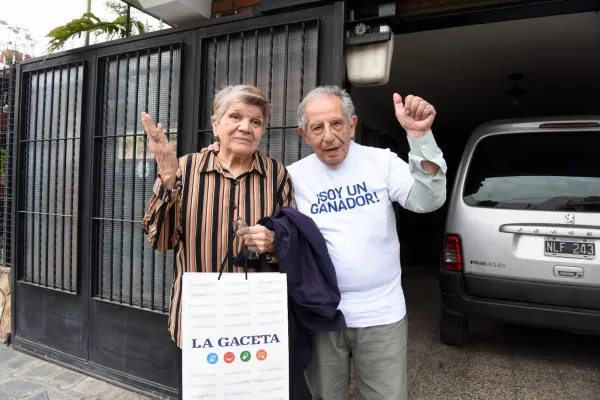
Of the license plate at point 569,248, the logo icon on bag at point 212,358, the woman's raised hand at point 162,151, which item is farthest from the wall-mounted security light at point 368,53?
the logo icon on bag at point 212,358

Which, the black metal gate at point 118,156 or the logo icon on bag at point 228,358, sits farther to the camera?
the black metal gate at point 118,156

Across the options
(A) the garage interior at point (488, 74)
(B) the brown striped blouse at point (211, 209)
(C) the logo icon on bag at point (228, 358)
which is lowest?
(C) the logo icon on bag at point (228, 358)

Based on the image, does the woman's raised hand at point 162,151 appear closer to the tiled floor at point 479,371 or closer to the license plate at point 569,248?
the tiled floor at point 479,371

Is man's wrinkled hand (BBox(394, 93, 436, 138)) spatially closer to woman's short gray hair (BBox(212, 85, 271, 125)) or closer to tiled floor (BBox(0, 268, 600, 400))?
woman's short gray hair (BBox(212, 85, 271, 125))

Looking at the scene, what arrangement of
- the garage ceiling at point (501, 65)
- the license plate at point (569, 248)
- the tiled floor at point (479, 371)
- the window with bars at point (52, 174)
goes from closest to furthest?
1. the license plate at point (569, 248)
2. the tiled floor at point (479, 371)
3. the window with bars at point (52, 174)
4. the garage ceiling at point (501, 65)

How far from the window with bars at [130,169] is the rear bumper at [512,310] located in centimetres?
219

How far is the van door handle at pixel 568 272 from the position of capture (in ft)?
8.54

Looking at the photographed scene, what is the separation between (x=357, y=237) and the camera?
1.49 metres

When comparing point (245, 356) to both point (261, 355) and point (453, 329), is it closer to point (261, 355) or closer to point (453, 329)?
point (261, 355)

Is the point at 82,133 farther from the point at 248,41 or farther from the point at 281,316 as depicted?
the point at 281,316

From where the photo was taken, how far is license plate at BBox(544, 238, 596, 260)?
2.59 meters

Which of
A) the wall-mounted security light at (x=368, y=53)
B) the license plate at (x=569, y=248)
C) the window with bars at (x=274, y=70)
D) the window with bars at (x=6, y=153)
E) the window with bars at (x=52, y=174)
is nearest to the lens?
the wall-mounted security light at (x=368, y=53)

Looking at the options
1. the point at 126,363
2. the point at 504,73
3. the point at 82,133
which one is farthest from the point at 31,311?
the point at 504,73

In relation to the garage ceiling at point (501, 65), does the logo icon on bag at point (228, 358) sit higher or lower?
lower
